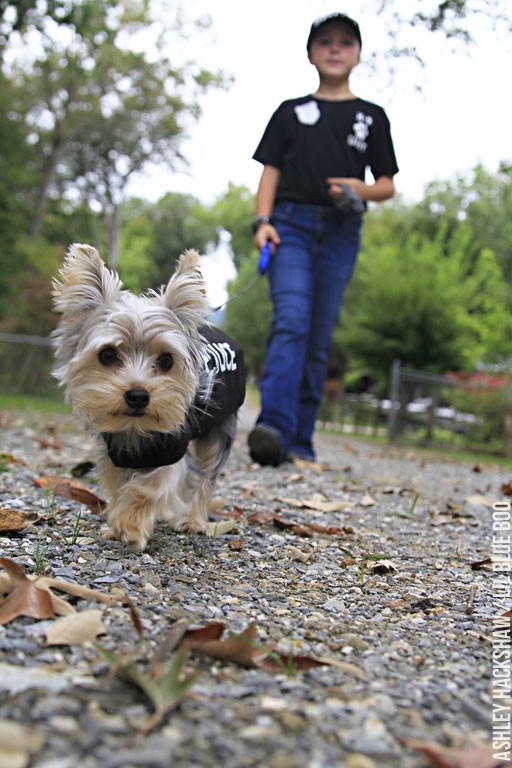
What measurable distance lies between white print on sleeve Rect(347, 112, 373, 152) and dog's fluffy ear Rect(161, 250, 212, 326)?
321cm

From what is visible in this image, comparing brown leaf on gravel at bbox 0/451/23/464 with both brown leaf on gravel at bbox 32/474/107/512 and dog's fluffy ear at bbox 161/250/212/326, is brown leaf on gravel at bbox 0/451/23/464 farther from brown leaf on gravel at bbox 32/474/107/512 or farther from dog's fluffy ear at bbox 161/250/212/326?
dog's fluffy ear at bbox 161/250/212/326

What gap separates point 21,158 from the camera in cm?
2403

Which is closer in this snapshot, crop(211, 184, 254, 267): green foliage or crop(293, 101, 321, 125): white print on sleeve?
crop(293, 101, 321, 125): white print on sleeve

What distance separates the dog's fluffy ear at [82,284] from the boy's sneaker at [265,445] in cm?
286

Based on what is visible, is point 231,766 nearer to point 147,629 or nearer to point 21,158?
point 147,629

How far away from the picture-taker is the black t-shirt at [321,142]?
6.14 metres

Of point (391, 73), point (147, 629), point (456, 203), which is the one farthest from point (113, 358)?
point (456, 203)

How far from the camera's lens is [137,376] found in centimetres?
321

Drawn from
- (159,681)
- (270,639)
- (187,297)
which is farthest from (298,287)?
(159,681)

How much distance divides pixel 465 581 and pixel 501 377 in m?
14.6

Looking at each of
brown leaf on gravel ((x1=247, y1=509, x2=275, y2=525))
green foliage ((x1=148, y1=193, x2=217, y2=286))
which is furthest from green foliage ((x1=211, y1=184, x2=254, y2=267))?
brown leaf on gravel ((x1=247, y1=509, x2=275, y2=525))

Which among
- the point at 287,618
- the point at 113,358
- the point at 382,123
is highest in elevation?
the point at 382,123

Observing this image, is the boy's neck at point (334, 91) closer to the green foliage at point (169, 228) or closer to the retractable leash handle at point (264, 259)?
the retractable leash handle at point (264, 259)

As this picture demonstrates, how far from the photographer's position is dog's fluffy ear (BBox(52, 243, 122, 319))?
3365 millimetres
